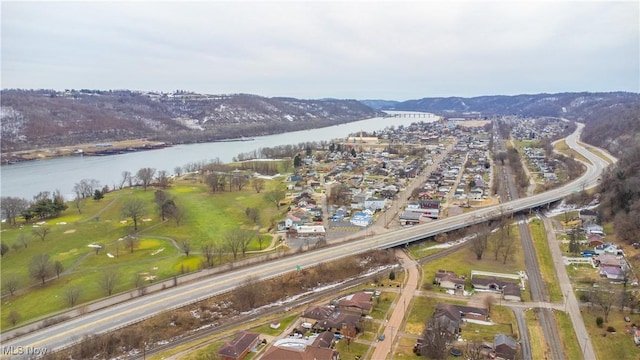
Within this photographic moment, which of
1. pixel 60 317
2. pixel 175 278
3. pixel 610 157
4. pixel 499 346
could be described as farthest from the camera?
pixel 610 157

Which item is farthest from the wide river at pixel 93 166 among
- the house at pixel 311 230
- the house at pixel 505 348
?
the house at pixel 505 348

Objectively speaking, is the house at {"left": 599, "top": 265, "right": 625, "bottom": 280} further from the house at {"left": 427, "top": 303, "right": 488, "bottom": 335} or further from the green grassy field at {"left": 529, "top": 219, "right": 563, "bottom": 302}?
the house at {"left": 427, "top": 303, "right": 488, "bottom": 335}

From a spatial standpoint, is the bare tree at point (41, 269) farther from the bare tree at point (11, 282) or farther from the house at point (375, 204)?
the house at point (375, 204)

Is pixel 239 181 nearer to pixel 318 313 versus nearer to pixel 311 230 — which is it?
pixel 311 230

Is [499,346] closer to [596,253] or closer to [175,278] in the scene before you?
[596,253]

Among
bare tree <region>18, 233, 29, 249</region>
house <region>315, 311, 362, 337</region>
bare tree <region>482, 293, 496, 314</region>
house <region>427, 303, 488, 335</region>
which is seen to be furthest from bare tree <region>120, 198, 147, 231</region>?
bare tree <region>482, 293, 496, 314</region>

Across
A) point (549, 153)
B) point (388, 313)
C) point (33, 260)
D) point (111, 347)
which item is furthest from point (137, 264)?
point (549, 153)
